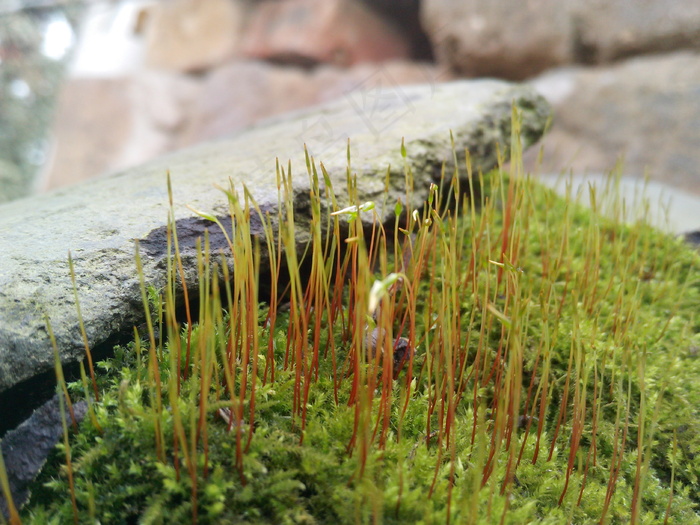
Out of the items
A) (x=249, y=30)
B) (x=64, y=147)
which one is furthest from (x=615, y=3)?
→ (x=64, y=147)

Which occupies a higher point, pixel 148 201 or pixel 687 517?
pixel 148 201

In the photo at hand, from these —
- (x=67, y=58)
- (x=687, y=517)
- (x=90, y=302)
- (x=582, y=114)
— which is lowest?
(x=687, y=517)

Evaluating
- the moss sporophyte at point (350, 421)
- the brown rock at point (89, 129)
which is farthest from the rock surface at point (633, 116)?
the brown rock at point (89, 129)

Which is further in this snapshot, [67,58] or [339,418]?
[67,58]

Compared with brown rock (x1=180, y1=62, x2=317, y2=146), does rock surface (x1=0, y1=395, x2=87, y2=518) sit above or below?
below

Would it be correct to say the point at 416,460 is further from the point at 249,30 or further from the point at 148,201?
the point at 249,30

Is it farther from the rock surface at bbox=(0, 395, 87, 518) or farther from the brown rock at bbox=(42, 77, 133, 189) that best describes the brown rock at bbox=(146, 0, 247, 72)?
the rock surface at bbox=(0, 395, 87, 518)

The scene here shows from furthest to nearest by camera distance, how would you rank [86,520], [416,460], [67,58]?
[67,58], [416,460], [86,520]

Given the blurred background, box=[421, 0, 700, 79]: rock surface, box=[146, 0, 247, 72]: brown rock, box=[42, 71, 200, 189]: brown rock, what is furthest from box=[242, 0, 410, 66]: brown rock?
box=[42, 71, 200, 189]: brown rock
